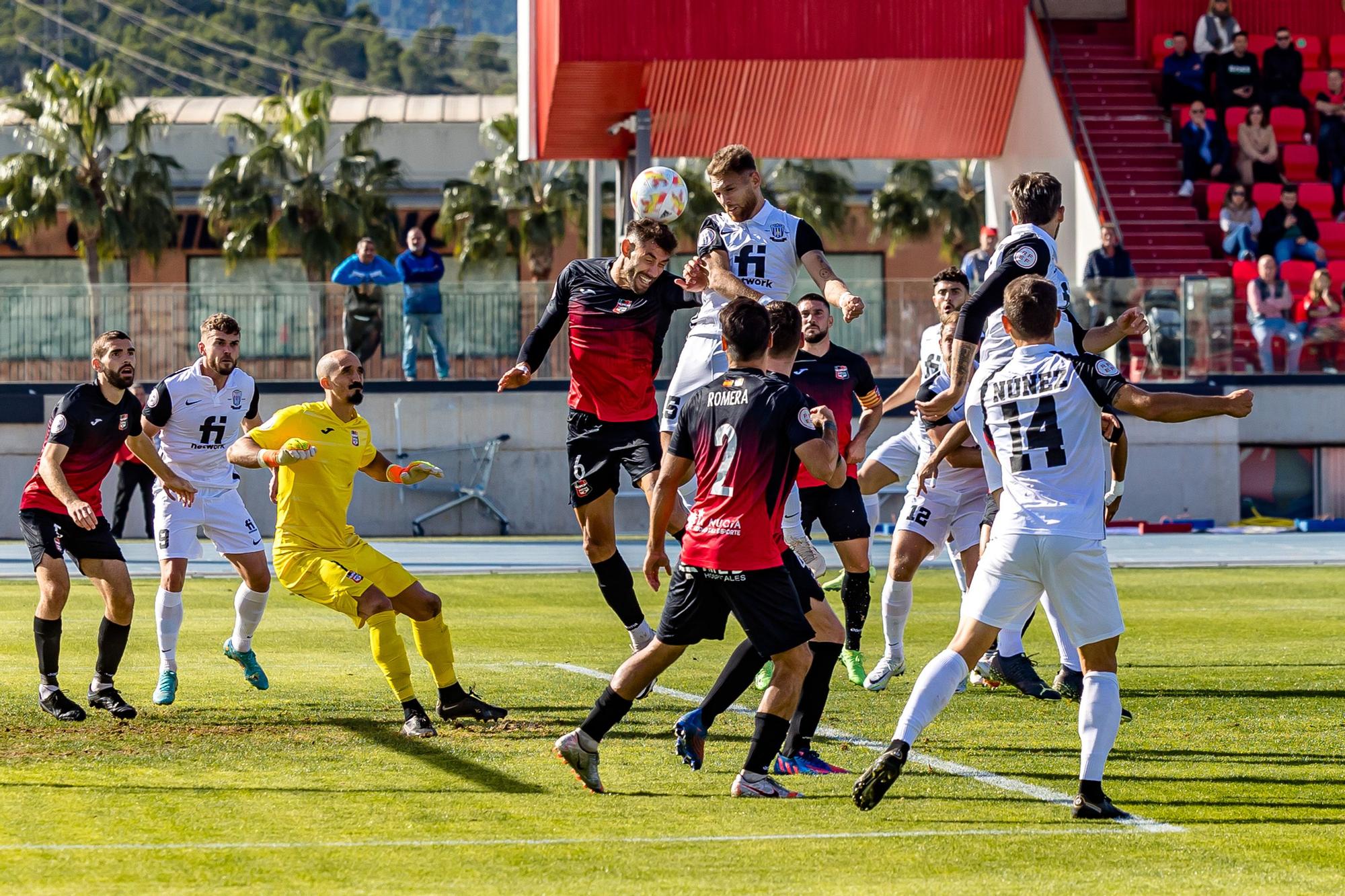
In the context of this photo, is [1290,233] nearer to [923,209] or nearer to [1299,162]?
[1299,162]

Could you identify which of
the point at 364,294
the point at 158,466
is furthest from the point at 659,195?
the point at 364,294

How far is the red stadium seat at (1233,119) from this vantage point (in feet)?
105

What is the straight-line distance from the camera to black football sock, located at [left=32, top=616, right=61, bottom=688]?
9859 millimetres

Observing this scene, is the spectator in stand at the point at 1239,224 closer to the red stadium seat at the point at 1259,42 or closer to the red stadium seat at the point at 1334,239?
the red stadium seat at the point at 1334,239

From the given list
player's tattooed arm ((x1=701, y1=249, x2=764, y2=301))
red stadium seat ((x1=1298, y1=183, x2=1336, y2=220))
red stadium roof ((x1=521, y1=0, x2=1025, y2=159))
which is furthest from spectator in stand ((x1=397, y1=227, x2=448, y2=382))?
player's tattooed arm ((x1=701, y1=249, x2=764, y2=301))

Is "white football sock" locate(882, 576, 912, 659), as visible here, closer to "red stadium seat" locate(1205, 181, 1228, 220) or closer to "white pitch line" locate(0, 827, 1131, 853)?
"white pitch line" locate(0, 827, 1131, 853)

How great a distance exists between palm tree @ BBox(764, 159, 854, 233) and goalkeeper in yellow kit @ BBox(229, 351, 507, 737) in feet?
126

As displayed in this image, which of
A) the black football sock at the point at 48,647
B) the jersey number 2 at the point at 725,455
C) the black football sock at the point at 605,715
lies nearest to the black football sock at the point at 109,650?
the black football sock at the point at 48,647

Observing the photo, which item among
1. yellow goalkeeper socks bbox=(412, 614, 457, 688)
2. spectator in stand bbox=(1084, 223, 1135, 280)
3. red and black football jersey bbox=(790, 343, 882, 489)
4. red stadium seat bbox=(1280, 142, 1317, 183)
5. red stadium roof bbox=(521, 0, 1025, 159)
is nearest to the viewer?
yellow goalkeeper socks bbox=(412, 614, 457, 688)

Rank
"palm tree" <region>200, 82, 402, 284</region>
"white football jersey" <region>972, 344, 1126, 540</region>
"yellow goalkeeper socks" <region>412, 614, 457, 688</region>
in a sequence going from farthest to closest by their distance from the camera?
"palm tree" <region>200, 82, 402, 284</region> < "yellow goalkeeper socks" <region>412, 614, 457, 688</region> < "white football jersey" <region>972, 344, 1126, 540</region>

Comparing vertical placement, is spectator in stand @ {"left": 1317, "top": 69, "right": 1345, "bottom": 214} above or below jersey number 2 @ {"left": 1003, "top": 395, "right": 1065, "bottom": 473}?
above

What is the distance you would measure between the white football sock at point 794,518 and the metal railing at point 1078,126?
65.8ft

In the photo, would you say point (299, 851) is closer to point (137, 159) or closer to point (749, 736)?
point (749, 736)

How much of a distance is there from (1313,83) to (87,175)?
29.0 metres
